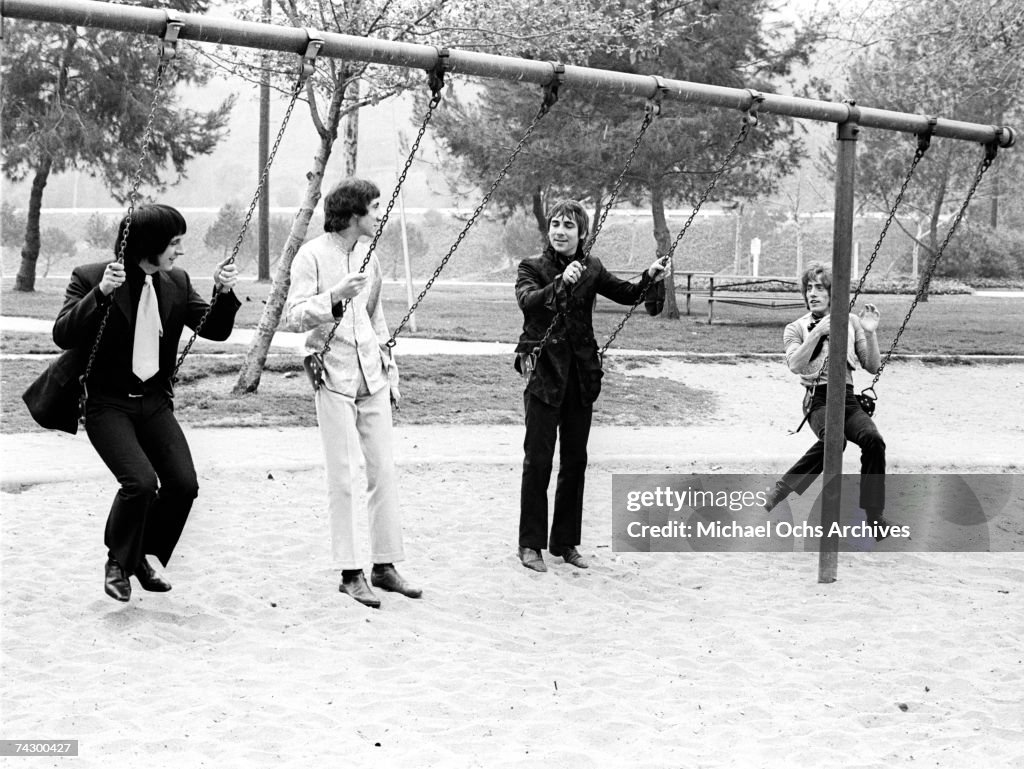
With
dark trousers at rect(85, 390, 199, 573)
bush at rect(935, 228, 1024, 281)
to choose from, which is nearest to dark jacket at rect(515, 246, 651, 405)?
dark trousers at rect(85, 390, 199, 573)

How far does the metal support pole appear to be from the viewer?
236 inches

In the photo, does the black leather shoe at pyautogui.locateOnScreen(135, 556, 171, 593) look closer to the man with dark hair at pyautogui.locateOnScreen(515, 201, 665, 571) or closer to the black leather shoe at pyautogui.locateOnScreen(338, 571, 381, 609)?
the black leather shoe at pyautogui.locateOnScreen(338, 571, 381, 609)

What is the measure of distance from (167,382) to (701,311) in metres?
21.7

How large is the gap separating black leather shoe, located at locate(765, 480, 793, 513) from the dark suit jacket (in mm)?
3547

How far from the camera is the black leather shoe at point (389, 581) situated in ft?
17.6

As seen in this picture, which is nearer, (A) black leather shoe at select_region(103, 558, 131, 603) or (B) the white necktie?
(B) the white necktie

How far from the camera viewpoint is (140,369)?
470 cm

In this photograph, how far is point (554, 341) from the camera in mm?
5730

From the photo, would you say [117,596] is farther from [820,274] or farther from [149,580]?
[820,274]

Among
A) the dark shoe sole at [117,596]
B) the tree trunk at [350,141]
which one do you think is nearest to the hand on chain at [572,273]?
the dark shoe sole at [117,596]

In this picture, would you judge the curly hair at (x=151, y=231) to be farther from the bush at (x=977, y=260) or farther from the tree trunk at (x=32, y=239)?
the bush at (x=977, y=260)

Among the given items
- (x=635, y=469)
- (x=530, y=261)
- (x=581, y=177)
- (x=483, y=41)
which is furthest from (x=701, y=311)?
(x=530, y=261)

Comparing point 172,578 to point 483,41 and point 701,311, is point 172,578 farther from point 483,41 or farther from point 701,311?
point 701,311

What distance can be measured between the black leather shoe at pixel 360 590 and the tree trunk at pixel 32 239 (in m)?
22.2
